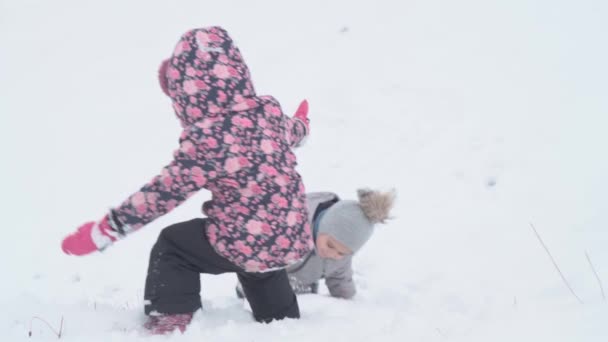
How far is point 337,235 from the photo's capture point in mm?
2525

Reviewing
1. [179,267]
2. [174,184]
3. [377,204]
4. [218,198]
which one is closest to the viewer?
[174,184]

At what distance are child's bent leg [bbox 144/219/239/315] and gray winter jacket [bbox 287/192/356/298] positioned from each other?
60 cm

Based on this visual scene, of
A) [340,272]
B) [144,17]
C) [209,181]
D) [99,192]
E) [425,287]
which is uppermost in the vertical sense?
[144,17]

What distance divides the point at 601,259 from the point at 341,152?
6.67ft

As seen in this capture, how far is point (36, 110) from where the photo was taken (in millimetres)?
4781

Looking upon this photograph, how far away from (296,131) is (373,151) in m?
1.64

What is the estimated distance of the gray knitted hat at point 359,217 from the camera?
8.07ft

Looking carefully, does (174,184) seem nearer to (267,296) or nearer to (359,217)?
(267,296)

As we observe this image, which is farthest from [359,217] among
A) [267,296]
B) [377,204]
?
[267,296]

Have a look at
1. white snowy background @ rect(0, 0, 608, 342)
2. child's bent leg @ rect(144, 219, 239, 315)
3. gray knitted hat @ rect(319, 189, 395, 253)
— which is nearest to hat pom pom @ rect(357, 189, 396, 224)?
gray knitted hat @ rect(319, 189, 395, 253)

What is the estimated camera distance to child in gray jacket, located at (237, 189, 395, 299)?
8.17 ft

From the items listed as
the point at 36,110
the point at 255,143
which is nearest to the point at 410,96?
the point at 255,143

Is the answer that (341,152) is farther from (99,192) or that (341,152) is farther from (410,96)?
(99,192)

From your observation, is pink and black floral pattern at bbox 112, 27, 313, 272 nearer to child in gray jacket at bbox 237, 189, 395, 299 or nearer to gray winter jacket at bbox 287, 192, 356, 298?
child in gray jacket at bbox 237, 189, 395, 299
